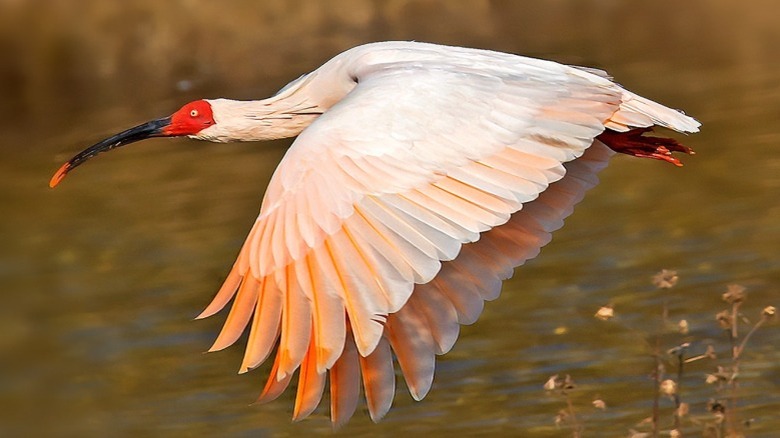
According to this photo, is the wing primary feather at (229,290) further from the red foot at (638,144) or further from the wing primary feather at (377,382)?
the red foot at (638,144)

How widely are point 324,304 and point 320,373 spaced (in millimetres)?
194

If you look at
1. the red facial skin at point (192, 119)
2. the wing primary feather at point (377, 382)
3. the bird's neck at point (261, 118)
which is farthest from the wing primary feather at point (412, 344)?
the red facial skin at point (192, 119)

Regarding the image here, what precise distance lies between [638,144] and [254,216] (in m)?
4.64

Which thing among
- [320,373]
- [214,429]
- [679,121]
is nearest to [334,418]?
[320,373]

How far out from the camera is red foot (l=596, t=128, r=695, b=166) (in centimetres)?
625

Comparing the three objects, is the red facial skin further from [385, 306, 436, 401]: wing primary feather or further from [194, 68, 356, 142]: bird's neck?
[385, 306, 436, 401]: wing primary feather

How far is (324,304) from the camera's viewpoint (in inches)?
183

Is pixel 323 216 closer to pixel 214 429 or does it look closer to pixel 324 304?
pixel 324 304

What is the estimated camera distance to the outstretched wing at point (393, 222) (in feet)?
15.2

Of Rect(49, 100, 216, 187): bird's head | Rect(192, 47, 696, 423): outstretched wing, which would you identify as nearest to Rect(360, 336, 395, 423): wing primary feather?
Rect(192, 47, 696, 423): outstretched wing

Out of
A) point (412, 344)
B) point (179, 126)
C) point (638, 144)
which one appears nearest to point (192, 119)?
point (179, 126)

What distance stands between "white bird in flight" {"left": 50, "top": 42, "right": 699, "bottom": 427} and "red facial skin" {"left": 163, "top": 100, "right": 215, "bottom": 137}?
1.06m

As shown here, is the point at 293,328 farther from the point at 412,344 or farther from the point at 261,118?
the point at 261,118

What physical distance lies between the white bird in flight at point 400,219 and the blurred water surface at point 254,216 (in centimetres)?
132
